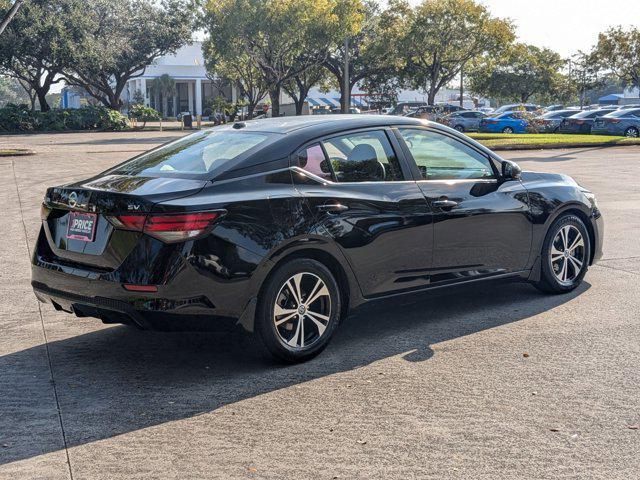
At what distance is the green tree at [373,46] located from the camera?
192ft

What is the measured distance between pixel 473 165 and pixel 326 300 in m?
1.95

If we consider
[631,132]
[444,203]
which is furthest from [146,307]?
[631,132]

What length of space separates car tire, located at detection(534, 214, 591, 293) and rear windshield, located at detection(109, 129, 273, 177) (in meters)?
2.79

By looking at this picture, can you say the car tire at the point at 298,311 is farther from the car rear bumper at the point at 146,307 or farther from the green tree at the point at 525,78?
the green tree at the point at 525,78

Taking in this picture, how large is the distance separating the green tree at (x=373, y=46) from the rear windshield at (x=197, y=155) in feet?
170

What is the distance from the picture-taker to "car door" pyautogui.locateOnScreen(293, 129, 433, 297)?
5.60 m

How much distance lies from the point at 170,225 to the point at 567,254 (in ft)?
12.7

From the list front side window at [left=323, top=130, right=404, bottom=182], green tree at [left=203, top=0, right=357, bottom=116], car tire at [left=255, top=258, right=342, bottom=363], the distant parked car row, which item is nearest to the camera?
car tire at [left=255, top=258, right=342, bottom=363]

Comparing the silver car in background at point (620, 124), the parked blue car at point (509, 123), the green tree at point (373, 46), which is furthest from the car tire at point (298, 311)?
the green tree at point (373, 46)

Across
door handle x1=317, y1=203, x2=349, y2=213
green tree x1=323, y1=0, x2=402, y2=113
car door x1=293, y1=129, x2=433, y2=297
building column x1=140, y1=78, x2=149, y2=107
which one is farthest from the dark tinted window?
building column x1=140, y1=78, x2=149, y2=107

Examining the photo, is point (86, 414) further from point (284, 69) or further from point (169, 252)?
point (284, 69)

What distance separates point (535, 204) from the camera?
6973 millimetres

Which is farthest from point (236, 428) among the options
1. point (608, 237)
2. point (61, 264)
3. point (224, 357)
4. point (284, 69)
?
point (284, 69)

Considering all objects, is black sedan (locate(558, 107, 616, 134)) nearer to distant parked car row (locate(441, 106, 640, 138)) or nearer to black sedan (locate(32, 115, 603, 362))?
distant parked car row (locate(441, 106, 640, 138))
